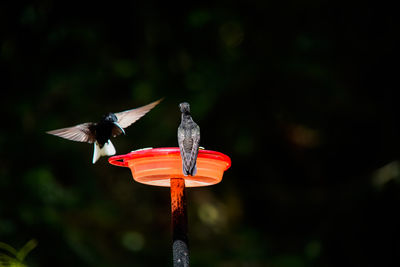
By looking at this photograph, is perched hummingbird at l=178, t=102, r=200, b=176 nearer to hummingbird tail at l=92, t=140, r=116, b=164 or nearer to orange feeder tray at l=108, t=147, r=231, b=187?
orange feeder tray at l=108, t=147, r=231, b=187

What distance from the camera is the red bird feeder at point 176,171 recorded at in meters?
1.66

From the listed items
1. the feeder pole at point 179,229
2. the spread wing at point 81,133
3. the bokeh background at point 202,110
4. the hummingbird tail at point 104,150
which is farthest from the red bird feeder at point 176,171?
the bokeh background at point 202,110

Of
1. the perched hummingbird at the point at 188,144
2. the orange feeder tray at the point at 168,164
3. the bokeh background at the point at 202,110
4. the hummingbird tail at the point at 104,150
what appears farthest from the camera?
the bokeh background at the point at 202,110

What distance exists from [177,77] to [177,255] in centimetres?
411

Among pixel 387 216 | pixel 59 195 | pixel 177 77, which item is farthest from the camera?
pixel 177 77

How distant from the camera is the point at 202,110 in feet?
18.0

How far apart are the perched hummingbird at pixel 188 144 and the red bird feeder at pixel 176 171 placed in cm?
4

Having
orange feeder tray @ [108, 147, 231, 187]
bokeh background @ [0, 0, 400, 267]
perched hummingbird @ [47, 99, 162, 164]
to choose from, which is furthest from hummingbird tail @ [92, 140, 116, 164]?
bokeh background @ [0, 0, 400, 267]

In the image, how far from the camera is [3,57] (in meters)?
5.29

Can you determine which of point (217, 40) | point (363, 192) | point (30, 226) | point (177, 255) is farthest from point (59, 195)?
point (177, 255)

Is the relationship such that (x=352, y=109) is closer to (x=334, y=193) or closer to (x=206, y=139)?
(x=334, y=193)

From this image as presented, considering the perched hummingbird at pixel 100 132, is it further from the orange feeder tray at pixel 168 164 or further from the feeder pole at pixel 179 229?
the feeder pole at pixel 179 229

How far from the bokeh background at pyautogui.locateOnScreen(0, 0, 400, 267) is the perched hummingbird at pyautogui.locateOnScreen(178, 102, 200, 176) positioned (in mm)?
3392

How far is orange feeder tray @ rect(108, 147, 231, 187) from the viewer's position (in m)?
1.68
